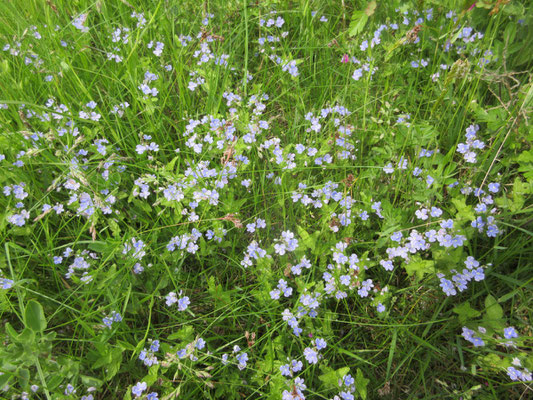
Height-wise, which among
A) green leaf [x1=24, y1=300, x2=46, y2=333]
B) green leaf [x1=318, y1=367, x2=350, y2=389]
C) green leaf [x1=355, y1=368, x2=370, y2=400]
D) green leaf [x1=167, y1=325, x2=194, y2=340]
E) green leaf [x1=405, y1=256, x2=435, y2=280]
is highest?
green leaf [x1=24, y1=300, x2=46, y2=333]

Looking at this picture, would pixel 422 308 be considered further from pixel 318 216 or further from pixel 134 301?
pixel 134 301

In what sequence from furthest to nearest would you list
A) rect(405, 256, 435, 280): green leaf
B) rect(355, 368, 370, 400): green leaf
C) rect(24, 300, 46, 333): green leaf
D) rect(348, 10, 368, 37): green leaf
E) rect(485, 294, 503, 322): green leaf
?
1. rect(348, 10, 368, 37): green leaf
2. rect(405, 256, 435, 280): green leaf
3. rect(485, 294, 503, 322): green leaf
4. rect(355, 368, 370, 400): green leaf
5. rect(24, 300, 46, 333): green leaf

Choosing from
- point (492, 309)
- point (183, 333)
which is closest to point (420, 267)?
point (492, 309)

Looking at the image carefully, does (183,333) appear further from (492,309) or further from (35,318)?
(492,309)

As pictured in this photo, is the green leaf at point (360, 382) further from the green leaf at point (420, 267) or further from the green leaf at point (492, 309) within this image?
the green leaf at point (492, 309)

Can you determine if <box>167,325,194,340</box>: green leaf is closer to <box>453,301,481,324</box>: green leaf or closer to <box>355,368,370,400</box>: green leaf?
<box>355,368,370,400</box>: green leaf

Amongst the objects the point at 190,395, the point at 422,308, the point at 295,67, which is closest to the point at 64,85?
the point at 295,67

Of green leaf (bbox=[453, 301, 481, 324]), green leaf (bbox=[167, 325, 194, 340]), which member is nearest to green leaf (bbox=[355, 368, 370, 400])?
green leaf (bbox=[453, 301, 481, 324])
